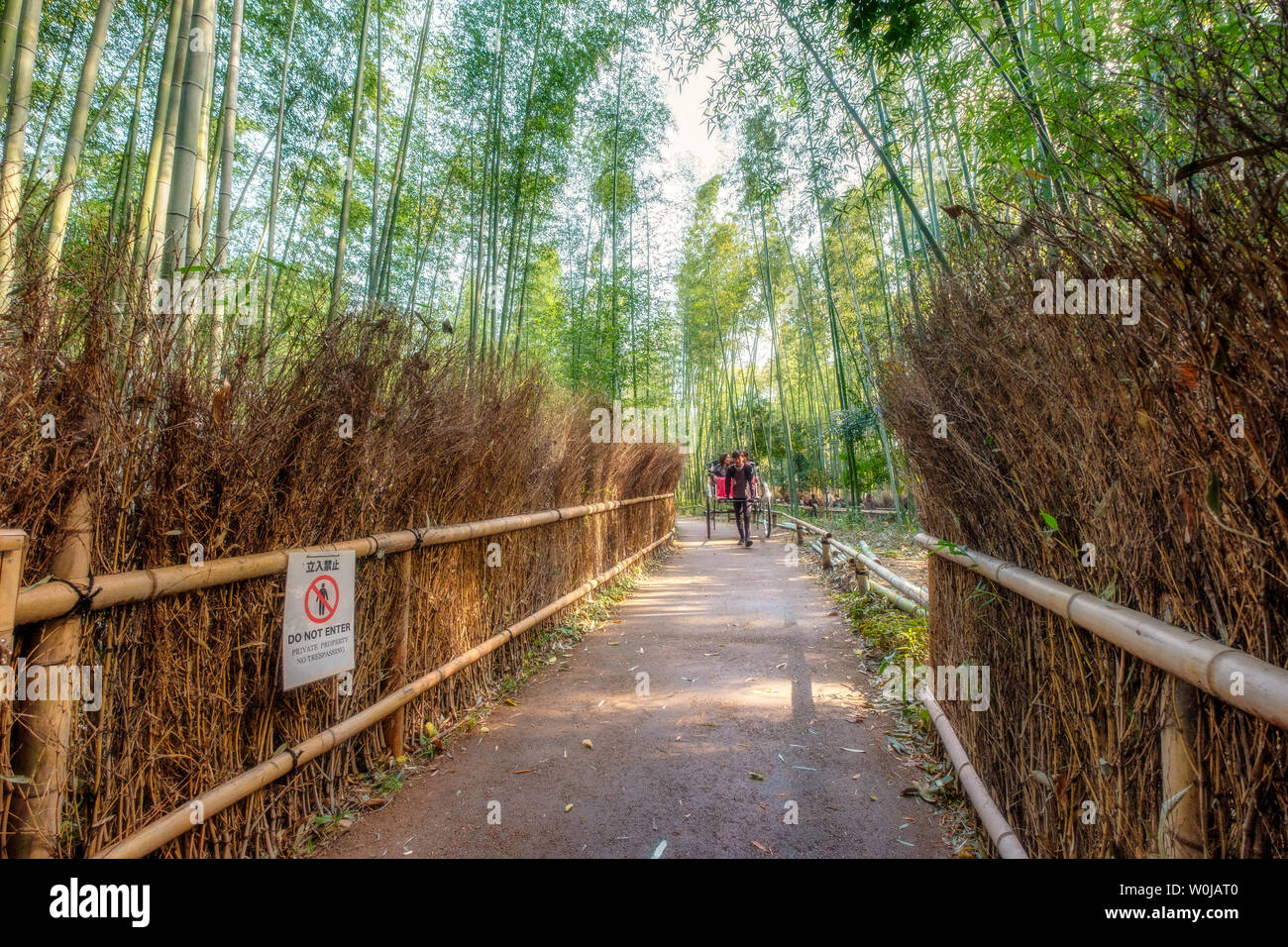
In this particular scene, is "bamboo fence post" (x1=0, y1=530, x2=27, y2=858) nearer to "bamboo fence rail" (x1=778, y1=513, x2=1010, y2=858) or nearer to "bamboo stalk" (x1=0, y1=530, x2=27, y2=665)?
"bamboo stalk" (x1=0, y1=530, x2=27, y2=665)

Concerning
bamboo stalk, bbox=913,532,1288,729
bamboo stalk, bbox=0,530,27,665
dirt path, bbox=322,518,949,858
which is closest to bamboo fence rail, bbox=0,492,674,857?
bamboo stalk, bbox=0,530,27,665

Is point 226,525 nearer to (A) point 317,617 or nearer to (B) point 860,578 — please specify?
(A) point 317,617

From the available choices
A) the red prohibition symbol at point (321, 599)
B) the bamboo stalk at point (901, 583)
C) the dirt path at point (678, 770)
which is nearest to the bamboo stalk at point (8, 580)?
the red prohibition symbol at point (321, 599)

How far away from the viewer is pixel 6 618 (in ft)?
3.74

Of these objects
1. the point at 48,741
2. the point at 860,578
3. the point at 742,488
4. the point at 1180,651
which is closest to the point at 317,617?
the point at 48,741

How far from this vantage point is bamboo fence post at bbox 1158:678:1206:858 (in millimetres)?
1006

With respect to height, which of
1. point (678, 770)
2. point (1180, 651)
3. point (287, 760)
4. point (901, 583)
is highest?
point (1180, 651)

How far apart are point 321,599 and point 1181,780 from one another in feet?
7.87

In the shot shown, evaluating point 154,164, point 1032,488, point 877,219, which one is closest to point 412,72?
point 154,164

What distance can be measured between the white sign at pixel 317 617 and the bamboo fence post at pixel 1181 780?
2308mm

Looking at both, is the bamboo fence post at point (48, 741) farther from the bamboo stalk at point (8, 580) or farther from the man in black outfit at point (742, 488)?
the man in black outfit at point (742, 488)
